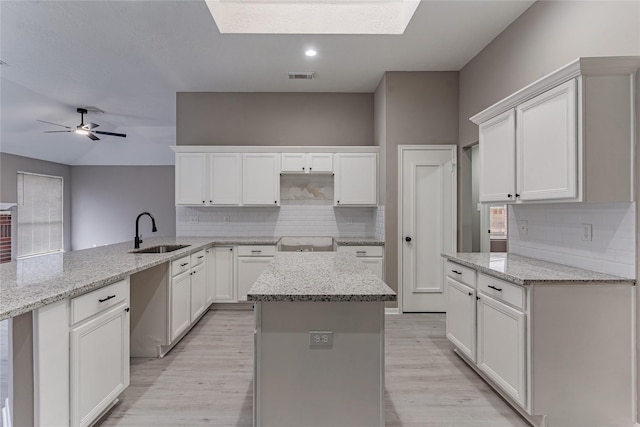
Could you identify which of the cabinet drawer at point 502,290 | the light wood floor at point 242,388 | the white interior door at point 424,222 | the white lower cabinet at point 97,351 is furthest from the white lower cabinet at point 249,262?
the cabinet drawer at point 502,290

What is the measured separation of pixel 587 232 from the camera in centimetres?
216

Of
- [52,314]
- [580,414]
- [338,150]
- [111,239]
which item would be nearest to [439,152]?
[338,150]

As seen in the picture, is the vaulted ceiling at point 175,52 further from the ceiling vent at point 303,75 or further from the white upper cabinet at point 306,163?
the white upper cabinet at point 306,163

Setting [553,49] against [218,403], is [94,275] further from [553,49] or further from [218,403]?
[553,49]

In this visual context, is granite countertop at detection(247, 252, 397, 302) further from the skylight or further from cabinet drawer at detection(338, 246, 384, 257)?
the skylight

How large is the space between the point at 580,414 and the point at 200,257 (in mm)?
3511

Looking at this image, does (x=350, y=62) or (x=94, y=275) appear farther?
(x=350, y=62)

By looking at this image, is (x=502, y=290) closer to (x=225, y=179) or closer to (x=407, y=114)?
(x=407, y=114)

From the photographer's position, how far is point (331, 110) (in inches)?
191

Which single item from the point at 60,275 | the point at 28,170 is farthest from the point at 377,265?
the point at 28,170

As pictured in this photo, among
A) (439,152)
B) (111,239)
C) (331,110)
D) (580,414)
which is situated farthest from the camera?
(111,239)

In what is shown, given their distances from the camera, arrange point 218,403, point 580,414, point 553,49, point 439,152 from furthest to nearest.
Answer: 1. point 439,152
2. point 553,49
3. point 218,403
4. point 580,414

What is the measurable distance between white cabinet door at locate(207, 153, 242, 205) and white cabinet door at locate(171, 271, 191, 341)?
1.35m

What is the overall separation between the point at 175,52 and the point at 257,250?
2.45m
